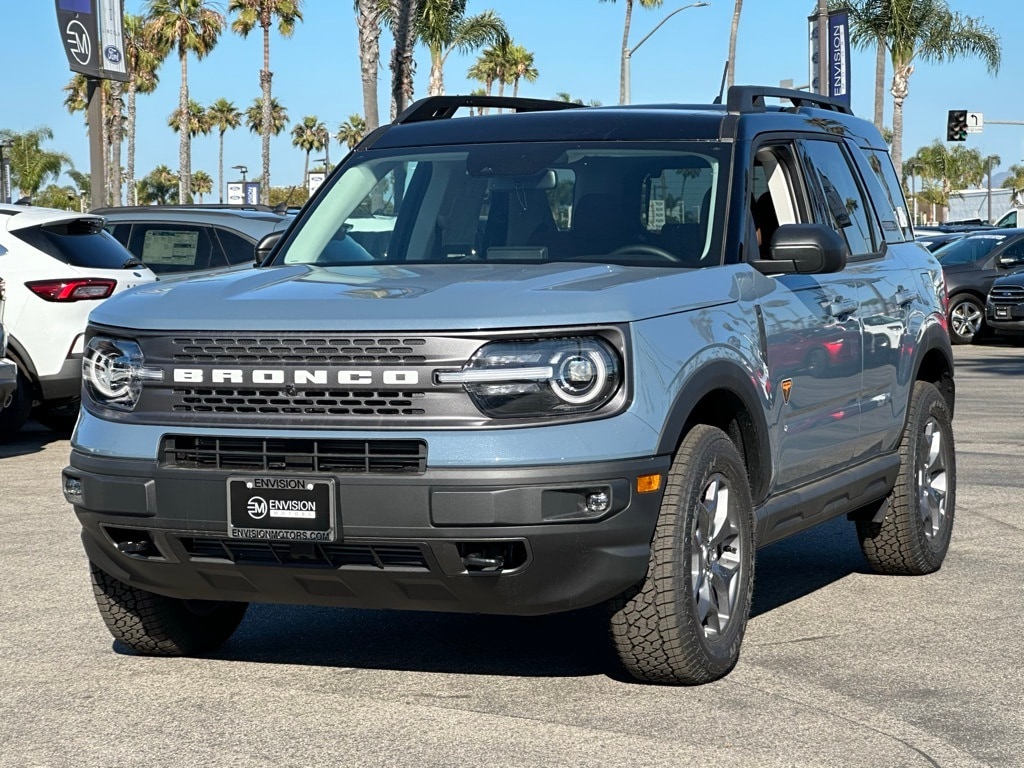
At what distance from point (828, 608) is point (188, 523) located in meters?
2.98

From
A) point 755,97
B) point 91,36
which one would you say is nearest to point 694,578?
point 755,97

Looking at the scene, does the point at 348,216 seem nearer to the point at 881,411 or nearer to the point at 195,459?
the point at 195,459

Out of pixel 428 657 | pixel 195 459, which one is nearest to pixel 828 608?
pixel 428 657

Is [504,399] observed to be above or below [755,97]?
below

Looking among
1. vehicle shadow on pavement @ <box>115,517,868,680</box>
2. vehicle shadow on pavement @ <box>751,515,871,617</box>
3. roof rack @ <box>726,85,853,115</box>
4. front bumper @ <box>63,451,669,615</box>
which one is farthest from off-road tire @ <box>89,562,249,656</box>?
roof rack @ <box>726,85,853,115</box>

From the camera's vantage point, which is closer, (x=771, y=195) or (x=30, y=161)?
(x=771, y=195)

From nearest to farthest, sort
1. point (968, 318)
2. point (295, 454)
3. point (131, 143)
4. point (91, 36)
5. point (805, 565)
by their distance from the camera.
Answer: point (295, 454) < point (805, 565) < point (91, 36) < point (968, 318) < point (131, 143)

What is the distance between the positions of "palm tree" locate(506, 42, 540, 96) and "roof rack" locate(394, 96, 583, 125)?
8140 centimetres

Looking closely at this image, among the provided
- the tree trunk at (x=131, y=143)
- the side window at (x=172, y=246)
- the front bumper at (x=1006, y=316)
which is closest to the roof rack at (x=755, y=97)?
the side window at (x=172, y=246)

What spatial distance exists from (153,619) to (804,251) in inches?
103

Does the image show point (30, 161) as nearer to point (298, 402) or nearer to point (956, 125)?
point (956, 125)

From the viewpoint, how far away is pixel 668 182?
6133 millimetres

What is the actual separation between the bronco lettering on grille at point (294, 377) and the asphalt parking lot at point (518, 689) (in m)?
1.04

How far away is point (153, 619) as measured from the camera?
5734 millimetres
